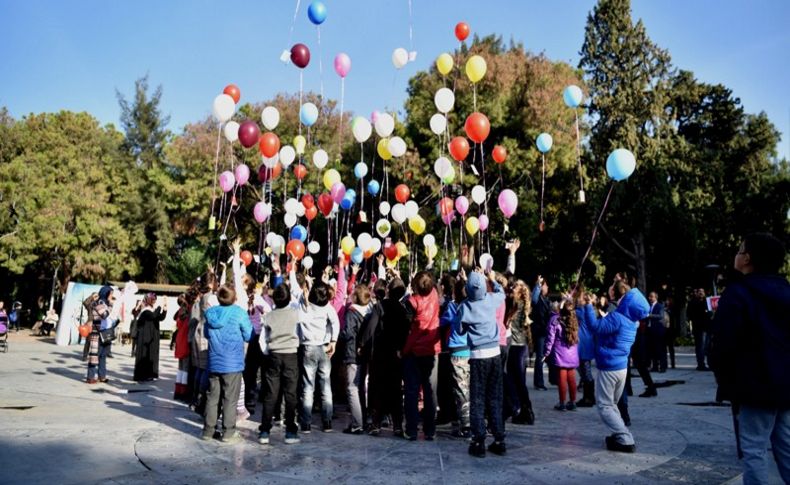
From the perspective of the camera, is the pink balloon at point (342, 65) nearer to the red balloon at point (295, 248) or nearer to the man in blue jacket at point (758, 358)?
the red balloon at point (295, 248)

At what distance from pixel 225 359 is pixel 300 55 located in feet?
24.6

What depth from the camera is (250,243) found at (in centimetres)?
3450

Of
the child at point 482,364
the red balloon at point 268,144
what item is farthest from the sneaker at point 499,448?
the red balloon at point 268,144

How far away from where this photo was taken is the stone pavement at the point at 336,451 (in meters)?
5.19

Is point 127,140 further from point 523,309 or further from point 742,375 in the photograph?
point 742,375

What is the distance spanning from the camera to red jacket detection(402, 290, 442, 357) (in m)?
6.86

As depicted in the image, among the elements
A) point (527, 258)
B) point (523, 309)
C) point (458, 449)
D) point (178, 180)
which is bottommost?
point (458, 449)

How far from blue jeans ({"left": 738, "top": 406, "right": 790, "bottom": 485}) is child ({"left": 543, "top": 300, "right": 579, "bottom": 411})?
493 centimetres

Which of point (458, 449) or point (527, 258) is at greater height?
point (527, 258)

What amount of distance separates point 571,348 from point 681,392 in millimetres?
3299

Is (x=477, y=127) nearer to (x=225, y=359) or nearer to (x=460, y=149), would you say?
(x=460, y=149)

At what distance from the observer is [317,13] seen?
459 inches

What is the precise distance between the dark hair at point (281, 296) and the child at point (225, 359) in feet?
1.42

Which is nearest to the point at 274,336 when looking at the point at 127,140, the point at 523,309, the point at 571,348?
the point at 523,309
